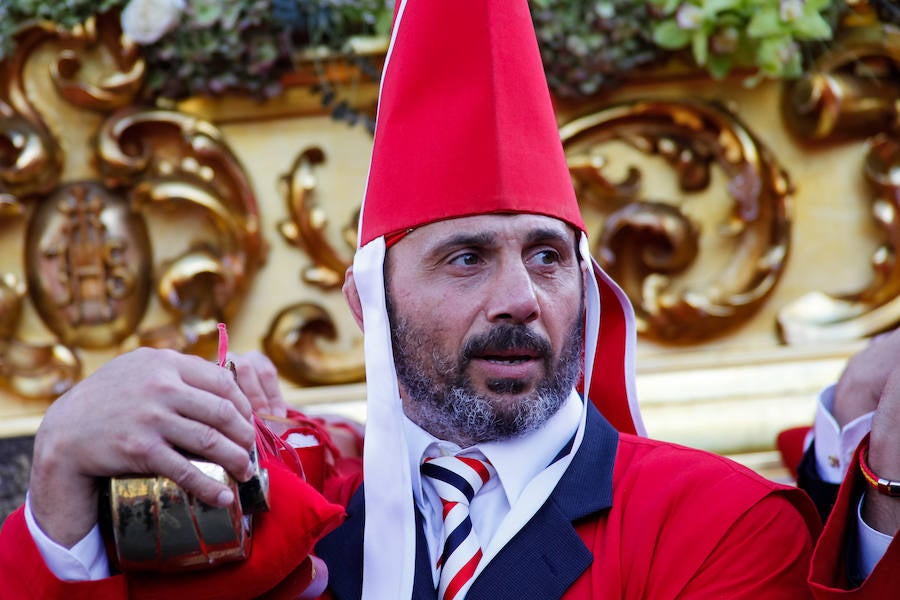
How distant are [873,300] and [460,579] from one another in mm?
1481

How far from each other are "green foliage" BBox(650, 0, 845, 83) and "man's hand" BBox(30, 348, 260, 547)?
1.50m

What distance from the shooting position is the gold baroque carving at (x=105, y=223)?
2.66 metres

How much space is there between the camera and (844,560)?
149cm

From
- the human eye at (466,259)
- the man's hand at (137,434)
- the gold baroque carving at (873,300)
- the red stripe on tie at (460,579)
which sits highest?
the man's hand at (137,434)

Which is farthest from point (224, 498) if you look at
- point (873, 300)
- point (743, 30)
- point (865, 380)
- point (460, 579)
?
point (873, 300)

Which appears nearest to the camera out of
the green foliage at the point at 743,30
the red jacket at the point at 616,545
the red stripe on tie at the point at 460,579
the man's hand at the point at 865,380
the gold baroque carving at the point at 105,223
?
the red jacket at the point at 616,545

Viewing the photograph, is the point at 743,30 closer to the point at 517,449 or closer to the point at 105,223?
the point at 517,449

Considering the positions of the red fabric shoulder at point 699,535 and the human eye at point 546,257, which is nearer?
the red fabric shoulder at point 699,535

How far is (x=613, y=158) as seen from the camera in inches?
→ 108

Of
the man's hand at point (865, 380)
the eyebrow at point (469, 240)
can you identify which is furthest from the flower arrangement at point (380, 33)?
the eyebrow at point (469, 240)

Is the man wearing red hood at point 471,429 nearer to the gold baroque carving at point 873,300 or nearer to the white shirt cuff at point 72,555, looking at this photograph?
the white shirt cuff at point 72,555

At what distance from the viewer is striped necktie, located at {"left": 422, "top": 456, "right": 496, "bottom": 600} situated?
5.58 ft

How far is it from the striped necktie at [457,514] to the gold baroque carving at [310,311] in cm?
87

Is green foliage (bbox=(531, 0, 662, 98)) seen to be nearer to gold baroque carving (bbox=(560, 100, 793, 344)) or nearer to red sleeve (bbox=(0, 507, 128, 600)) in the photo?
gold baroque carving (bbox=(560, 100, 793, 344))
